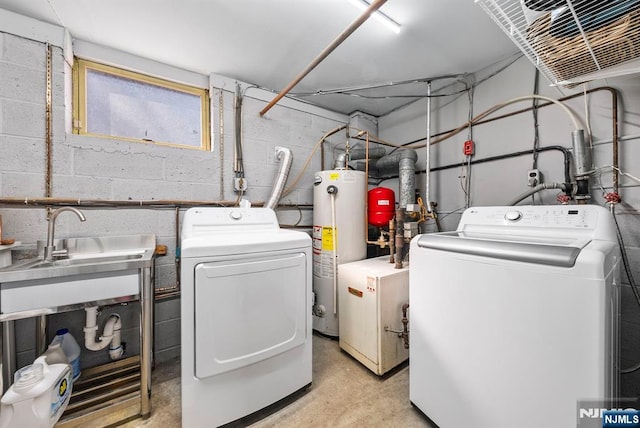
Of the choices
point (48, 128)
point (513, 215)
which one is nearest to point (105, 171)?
point (48, 128)

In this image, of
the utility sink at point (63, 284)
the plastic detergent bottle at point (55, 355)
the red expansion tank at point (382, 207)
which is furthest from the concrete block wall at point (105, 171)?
the red expansion tank at point (382, 207)

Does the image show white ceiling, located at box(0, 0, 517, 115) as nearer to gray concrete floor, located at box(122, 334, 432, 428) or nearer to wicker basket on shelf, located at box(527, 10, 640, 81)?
wicker basket on shelf, located at box(527, 10, 640, 81)

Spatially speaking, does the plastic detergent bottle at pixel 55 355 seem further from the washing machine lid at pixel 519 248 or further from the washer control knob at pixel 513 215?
the washer control knob at pixel 513 215

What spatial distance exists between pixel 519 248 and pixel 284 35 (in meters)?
1.77

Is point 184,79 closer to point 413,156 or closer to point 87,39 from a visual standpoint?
point 87,39

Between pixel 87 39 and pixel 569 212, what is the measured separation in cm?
301

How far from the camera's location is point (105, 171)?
163 centimetres

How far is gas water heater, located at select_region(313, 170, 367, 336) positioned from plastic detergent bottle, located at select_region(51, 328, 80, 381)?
1.62 m

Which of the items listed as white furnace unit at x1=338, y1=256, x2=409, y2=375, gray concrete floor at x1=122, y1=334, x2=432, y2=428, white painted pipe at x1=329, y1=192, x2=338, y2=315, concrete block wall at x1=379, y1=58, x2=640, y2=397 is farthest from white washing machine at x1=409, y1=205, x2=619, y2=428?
white painted pipe at x1=329, y1=192, x2=338, y2=315

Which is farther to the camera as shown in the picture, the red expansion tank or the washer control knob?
the red expansion tank

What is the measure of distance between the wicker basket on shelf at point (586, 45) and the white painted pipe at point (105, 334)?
2.59 m

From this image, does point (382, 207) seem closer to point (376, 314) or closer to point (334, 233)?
point (334, 233)

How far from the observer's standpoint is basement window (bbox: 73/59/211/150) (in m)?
1.69

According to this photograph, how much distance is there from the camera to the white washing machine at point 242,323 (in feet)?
3.70
